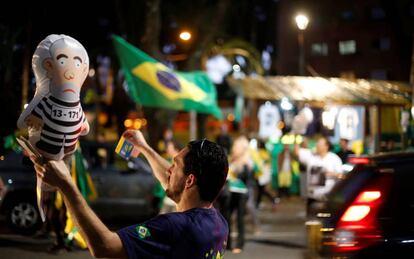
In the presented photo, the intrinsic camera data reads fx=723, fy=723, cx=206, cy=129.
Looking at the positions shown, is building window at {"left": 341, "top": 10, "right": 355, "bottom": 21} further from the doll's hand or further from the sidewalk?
the doll's hand

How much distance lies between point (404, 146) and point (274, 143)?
685 centimetres

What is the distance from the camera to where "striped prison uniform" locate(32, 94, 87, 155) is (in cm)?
377

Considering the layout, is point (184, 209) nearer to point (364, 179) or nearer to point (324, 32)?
point (364, 179)

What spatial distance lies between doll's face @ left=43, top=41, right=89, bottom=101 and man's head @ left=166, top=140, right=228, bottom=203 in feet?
3.15

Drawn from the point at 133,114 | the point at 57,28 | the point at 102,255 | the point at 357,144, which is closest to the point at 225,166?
the point at 102,255

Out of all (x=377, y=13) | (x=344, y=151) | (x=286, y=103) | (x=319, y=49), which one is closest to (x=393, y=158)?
(x=344, y=151)

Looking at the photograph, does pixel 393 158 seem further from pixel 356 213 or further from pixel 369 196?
pixel 356 213

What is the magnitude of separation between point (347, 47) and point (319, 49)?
215 cm

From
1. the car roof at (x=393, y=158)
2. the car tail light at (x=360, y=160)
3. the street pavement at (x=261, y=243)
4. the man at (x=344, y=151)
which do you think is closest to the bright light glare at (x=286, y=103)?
the street pavement at (x=261, y=243)

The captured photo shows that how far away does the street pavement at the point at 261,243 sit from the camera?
11.2m

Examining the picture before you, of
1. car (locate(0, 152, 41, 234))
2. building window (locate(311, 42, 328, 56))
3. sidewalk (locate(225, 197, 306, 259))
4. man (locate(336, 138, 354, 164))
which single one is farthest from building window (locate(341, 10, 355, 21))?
car (locate(0, 152, 41, 234))

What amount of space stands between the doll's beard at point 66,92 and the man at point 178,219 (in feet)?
3.05

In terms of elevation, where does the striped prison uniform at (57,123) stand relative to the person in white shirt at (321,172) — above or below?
above

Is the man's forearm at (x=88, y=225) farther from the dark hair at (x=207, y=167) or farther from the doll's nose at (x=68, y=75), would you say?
the doll's nose at (x=68, y=75)
